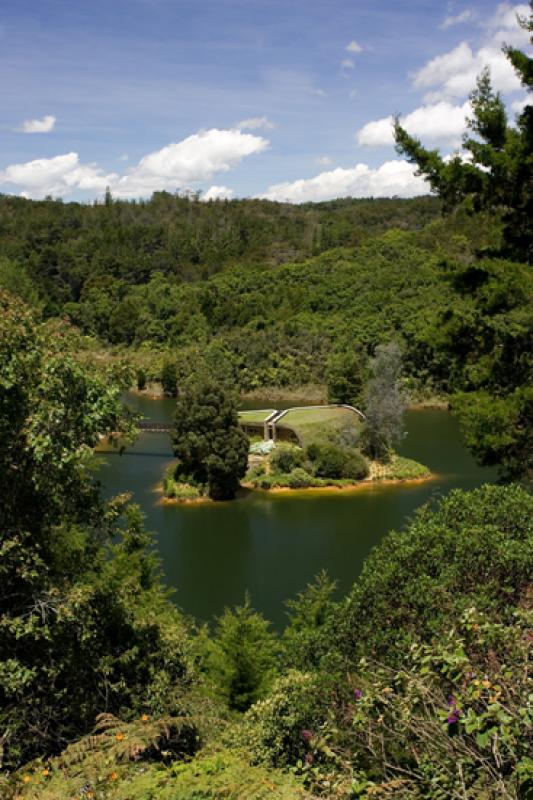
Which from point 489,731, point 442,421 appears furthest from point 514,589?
point 442,421

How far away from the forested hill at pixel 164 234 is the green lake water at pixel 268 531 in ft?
137

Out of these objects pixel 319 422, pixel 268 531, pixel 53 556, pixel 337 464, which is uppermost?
pixel 53 556

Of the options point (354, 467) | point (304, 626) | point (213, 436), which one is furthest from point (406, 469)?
point (304, 626)

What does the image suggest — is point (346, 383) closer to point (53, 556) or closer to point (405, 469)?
point (405, 469)

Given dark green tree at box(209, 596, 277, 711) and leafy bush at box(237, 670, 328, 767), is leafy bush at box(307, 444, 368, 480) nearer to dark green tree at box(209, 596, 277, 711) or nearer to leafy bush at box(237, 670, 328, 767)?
dark green tree at box(209, 596, 277, 711)

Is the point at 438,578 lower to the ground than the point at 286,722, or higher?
higher

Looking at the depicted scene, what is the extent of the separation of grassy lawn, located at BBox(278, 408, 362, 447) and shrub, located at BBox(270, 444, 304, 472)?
85 cm

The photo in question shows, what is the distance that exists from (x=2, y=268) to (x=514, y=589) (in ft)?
147

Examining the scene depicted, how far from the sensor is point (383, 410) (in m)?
28.7

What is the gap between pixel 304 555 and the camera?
20.0 metres

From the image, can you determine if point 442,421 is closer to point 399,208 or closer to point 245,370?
point 245,370

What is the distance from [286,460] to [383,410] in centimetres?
A: 445

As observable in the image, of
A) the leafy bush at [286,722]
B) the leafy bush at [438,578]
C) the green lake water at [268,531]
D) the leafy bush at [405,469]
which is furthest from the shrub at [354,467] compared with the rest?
the leafy bush at [286,722]

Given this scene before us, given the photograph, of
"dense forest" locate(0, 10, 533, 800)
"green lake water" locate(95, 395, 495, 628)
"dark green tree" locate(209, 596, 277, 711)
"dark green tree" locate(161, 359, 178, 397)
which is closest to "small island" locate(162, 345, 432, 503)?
"green lake water" locate(95, 395, 495, 628)
